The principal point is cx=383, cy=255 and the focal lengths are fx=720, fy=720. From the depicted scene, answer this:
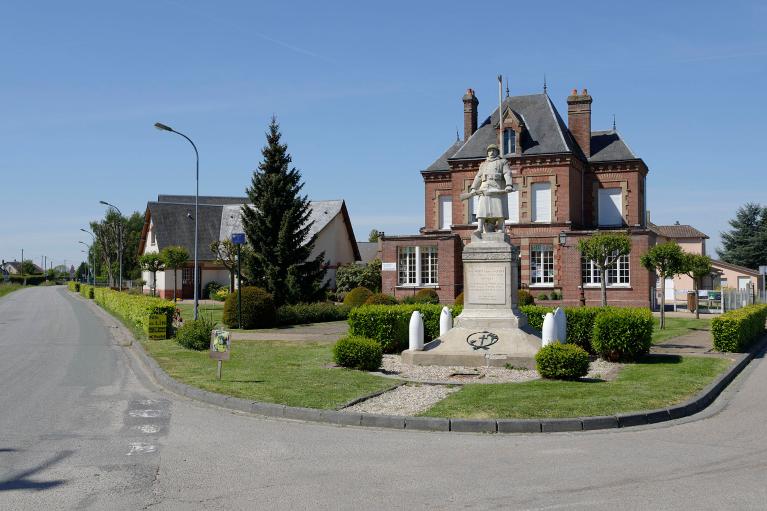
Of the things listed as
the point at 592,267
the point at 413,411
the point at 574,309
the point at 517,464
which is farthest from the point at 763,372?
the point at 592,267

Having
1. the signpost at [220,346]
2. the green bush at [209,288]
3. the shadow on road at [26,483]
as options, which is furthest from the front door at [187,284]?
the shadow on road at [26,483]

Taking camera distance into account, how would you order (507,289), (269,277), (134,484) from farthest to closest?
(269,277), (507,289), (134,484)

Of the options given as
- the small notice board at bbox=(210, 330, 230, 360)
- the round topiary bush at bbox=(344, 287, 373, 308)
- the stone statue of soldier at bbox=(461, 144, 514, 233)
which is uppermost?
the stone statue of soldier at bbox=(461, 144, 514, 233)

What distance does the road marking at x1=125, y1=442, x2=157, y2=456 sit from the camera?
8.06 meters

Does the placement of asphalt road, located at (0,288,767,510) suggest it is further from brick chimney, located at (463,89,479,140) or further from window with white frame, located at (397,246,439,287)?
brick chimney, located at (463,89,479,140)

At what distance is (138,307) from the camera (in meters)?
26.8

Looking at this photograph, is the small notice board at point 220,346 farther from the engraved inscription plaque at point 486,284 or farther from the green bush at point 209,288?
the green bush at point 209,288

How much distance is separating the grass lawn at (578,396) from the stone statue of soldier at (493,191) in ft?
14.9

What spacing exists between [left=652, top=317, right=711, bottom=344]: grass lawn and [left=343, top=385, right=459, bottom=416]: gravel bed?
1065 centimetres

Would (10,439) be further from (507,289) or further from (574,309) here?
(574,309)

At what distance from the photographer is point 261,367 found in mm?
15125

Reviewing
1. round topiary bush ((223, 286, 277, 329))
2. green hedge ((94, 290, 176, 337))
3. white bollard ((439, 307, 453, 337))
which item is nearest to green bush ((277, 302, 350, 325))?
round topiary bush ((223, 286, 277, 329))

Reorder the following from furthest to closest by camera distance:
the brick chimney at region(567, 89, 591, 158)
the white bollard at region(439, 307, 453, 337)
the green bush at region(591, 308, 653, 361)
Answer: the brick chimney at region(567, 89, 591, 158) < the white bollard at region(439, 307, 453, 337) < the green bush at region(591, 308, 653, 361)

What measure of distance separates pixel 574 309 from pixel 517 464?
35.2ft
